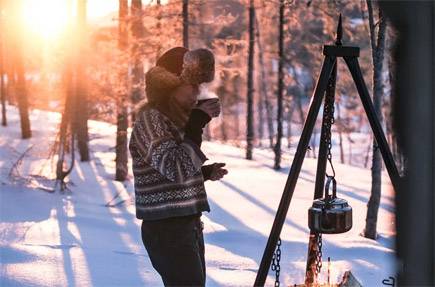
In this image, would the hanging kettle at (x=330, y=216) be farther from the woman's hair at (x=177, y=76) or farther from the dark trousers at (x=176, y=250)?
the woman's hair at (x=177, y=76)

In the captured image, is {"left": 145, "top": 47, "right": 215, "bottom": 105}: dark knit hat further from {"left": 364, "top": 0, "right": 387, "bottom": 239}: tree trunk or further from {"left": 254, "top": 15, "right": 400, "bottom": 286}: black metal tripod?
{"left": 364, "top": 0, "right": 387, "bottom": 239}: tree trunk

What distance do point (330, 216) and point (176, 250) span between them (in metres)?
1.10

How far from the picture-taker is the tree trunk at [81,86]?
16125 mm

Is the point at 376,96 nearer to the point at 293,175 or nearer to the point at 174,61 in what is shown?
the point at 293,175

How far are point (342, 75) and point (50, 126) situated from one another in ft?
44.6

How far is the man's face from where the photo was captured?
302cm

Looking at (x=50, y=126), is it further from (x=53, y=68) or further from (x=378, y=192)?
(x=378, y=192)

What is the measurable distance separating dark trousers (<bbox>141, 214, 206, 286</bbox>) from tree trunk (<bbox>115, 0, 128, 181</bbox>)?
11.0 metres

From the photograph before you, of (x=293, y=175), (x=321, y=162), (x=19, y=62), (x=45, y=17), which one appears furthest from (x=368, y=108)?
(x=45, y=17)

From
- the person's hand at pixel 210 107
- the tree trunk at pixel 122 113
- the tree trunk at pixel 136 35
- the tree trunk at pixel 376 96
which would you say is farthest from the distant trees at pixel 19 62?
the person's hand at pixel 210 107

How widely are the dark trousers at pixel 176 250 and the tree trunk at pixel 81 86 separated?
43.8ft

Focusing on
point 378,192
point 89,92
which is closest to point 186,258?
point 378,192

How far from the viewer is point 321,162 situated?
14.0ft

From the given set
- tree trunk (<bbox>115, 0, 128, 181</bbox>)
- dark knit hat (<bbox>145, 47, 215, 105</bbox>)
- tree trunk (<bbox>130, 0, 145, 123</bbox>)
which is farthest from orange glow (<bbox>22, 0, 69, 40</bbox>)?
dark knit hat (<bbox>145, 47, 215, 105</bbox>)
